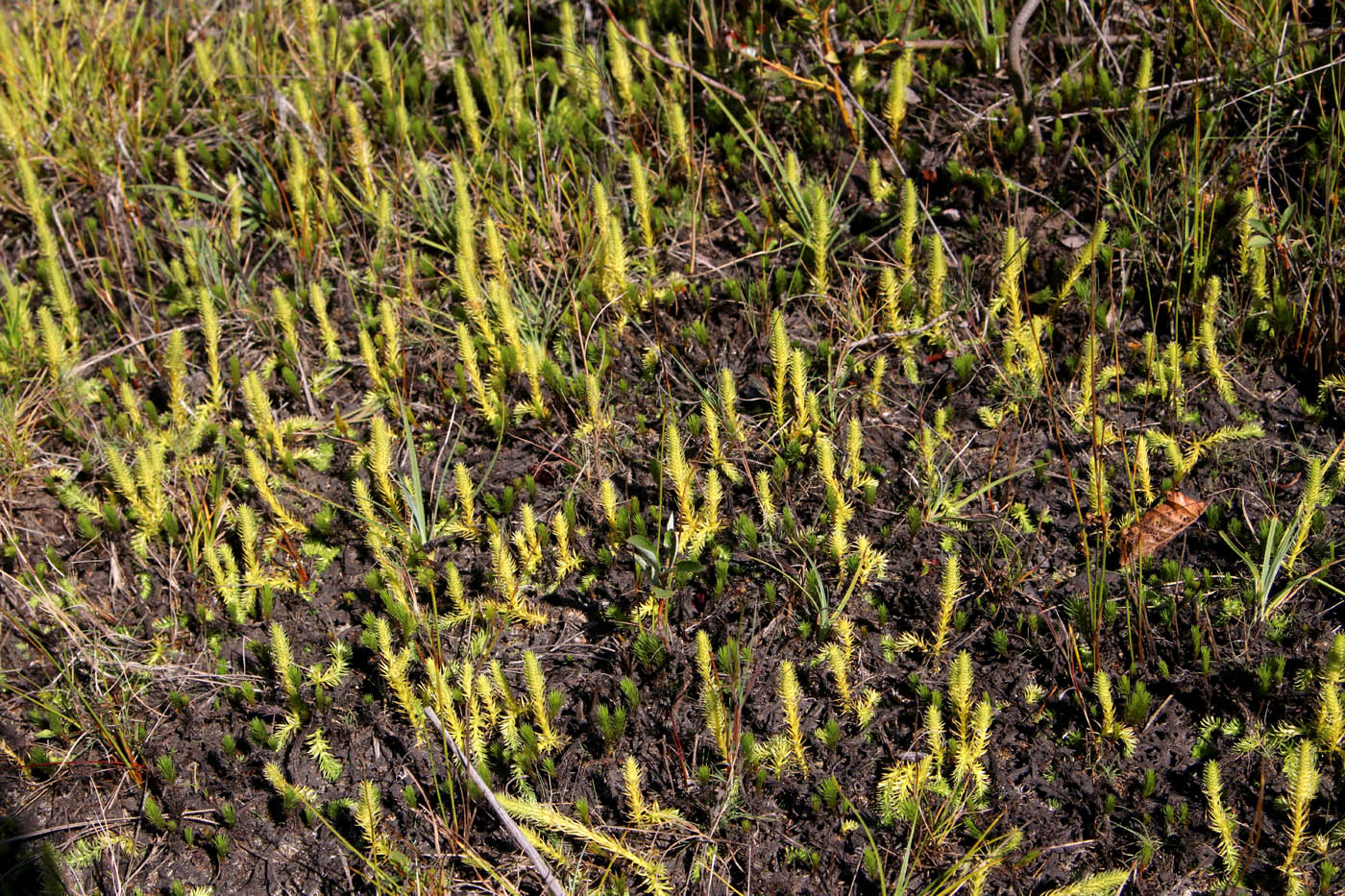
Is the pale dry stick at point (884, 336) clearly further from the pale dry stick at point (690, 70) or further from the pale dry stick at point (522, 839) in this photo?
the pale dry stick at point (522, 839)

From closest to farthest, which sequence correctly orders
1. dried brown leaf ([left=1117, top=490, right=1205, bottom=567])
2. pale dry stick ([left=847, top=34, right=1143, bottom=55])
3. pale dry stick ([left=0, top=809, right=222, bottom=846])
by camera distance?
1. pale dry stick ([left=0, top=809, right=222, bottom=846])
2. dried brown leaf ([left=1117, top=490, right=1205, bottom=567])
3. pale dry stick ([left=847, top=34, right=1143, bottom=55])

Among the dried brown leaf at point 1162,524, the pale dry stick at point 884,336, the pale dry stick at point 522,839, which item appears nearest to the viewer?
the pale dry stick at point 522,839

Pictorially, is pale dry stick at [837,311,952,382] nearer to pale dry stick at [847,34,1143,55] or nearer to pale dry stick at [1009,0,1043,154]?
pale dry stick at [1009,0,1043,154]

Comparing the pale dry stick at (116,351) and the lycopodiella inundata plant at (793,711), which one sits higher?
the pale dry stick at (116,351)

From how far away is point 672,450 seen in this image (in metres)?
3.28

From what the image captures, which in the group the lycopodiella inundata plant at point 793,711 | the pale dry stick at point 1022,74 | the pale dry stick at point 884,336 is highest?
the pale dry stick at point 1022,74

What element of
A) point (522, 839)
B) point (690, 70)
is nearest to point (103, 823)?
point (522, 839)

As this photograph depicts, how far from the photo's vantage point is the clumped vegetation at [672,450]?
2889 mm

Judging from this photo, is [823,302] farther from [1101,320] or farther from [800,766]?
[800,766]

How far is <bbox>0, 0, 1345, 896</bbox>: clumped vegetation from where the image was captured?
2.89 metres

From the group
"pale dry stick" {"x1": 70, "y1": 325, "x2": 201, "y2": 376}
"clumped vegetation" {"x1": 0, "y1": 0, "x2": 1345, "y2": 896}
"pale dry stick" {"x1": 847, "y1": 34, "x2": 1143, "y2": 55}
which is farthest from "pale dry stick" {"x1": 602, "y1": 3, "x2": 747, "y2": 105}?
"pale dry stick" {"x1": 70, "y1": 325, "x2": 201, "y2": 376}

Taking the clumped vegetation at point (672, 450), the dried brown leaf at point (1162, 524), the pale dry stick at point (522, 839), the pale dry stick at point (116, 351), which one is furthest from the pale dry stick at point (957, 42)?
the pale dry stick at point (522, 839)

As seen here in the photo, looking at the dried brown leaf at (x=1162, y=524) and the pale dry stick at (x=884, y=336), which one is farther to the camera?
the pale dry stick at (x=884, y=336)

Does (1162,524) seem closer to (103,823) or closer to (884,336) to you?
(884,336)
